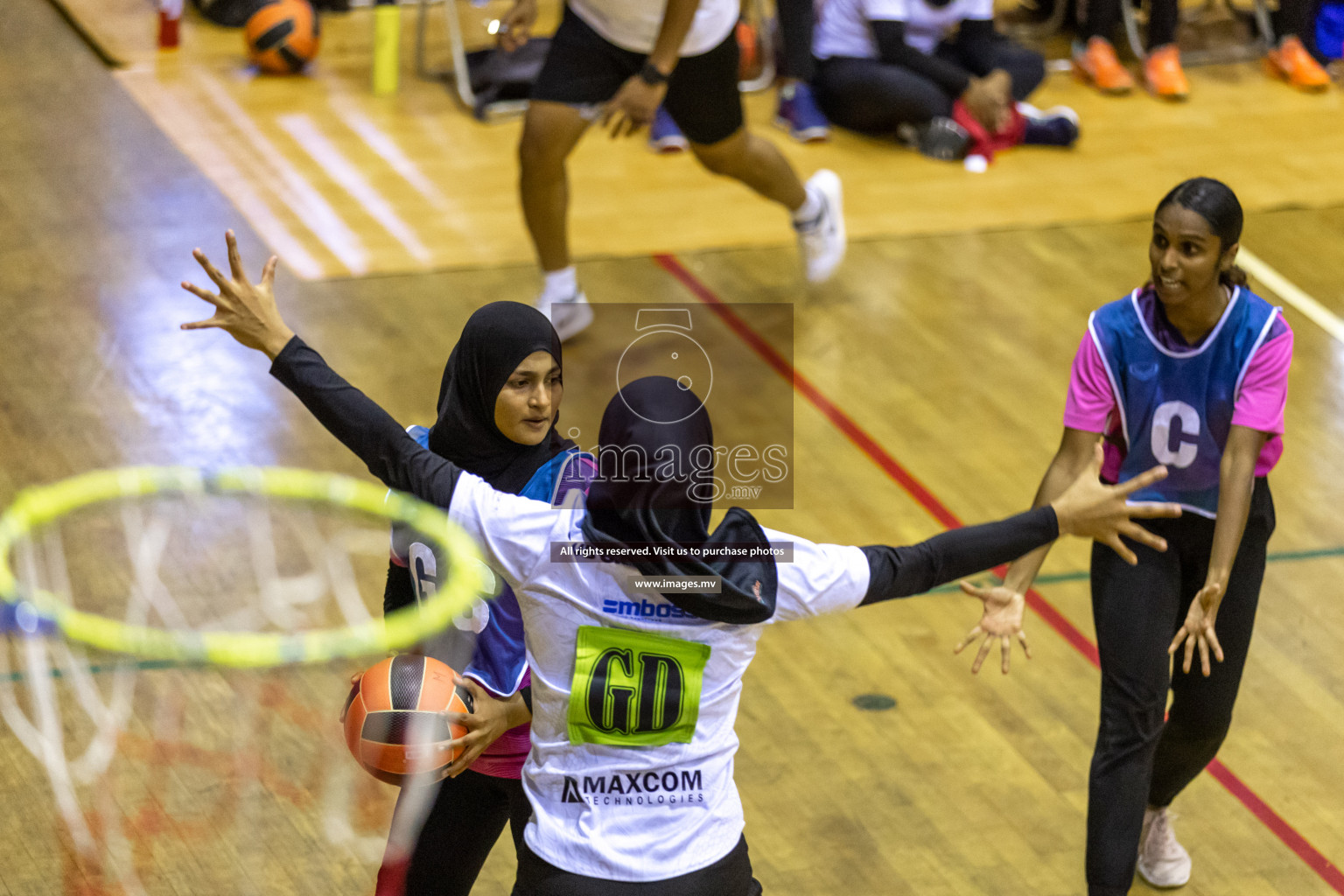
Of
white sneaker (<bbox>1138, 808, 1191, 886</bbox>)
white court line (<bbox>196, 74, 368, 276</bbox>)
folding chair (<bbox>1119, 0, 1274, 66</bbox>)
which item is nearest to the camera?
white sneaker (<bbox>1138, 808, 1191, 886</bbox>)

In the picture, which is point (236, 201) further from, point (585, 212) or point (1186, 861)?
point (1186, 861)

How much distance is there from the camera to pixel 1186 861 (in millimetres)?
3824

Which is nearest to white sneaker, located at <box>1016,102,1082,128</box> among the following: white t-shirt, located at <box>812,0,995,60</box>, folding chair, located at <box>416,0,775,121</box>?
white t-shirt, located at <box>812,0,995,60</box>

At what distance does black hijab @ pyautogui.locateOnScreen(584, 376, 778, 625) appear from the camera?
2.37 meters

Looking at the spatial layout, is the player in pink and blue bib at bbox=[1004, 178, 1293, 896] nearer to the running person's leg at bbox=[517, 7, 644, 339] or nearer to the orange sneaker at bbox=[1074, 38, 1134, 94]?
the running person's leg at bbox=[517, 7, 644, 339]

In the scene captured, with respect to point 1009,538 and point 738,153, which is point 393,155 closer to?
point 738,153

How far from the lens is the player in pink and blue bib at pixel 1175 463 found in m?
3.25

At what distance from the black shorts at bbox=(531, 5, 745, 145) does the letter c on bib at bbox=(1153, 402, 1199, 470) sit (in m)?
2.83

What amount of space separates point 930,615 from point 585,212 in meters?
2.91

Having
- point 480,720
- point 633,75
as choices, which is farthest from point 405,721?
point 633,75

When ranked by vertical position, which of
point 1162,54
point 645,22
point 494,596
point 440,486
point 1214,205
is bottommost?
point 1162,54

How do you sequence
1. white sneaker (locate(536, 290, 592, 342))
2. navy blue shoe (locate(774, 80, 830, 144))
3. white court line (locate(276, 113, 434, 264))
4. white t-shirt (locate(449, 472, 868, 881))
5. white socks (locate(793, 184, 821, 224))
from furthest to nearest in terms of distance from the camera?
1. navy blue shoe (locate(774, 80, 830, 144))
2. white court line (locate(276, 113, 434, 264))
3. white socks (locate(793, 184, 821, 224))
4. white sneaker (locate(536, 290, 592, 342))
5. white t-shirt (locate(449, 472, 868, 881))

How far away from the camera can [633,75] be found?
5.67 meters

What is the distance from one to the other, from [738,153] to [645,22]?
664 millimetres
